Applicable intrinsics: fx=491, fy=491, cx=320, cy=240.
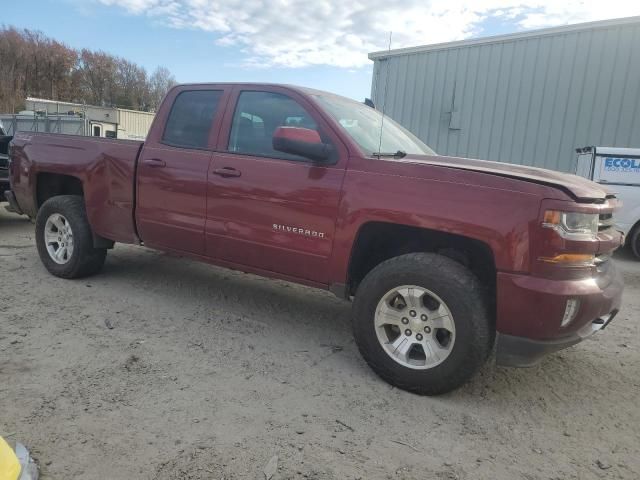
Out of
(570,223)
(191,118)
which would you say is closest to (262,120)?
(191,118)

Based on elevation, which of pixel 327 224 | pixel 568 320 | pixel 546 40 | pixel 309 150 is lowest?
pixel 568 320

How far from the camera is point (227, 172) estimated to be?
12.4 ft

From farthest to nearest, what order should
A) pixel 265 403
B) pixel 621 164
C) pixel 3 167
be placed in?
pixel 621 164 < pixel 3 167 < pixel 265 403

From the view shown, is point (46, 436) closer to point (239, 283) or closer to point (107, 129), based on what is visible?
point (239, 283)

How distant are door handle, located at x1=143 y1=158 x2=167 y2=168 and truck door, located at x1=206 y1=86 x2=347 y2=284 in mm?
569

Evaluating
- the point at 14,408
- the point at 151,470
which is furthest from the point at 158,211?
the point at 151,470

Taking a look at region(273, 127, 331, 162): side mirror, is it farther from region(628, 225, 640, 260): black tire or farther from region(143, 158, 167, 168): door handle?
region(628, 225, 640, 260): black tire

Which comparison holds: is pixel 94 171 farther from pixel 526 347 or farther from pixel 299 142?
pixel 526 347

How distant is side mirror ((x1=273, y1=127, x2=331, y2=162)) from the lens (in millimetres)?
3184

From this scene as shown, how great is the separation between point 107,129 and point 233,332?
101 feet

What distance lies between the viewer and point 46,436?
2.42 metres

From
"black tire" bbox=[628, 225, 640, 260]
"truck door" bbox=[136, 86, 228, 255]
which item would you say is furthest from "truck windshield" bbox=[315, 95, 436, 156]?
"black tire" bbox=[628, 225, 640, 260]

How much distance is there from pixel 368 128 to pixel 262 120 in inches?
32.7

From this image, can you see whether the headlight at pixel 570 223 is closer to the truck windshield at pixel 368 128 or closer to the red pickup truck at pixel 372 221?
the red pickup truck at pixel 372 221
